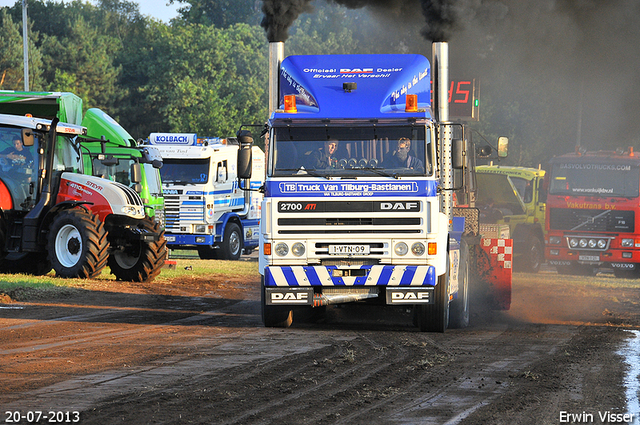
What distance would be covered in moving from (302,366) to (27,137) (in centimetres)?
961

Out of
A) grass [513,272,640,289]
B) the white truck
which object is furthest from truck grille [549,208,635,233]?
the white truck

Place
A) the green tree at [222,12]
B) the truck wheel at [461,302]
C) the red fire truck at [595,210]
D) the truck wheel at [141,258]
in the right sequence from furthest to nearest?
1. the green tree at [222,12]
2. the red fire truck at [595,210]
3. the truck wheel at [141,258]
4. the truck wheel at [461,302]

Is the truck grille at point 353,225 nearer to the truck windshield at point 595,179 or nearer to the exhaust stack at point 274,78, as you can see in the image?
the exhaust stack at point 274,78

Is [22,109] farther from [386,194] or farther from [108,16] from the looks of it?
[108,16]

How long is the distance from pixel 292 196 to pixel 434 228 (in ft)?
5.75

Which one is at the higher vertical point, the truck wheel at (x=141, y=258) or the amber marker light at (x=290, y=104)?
the amber marker light at (x=290, y=104)

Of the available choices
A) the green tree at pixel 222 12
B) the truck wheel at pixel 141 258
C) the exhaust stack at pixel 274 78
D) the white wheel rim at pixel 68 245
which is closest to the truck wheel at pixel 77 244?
the white wheel rim at pixel 68 245

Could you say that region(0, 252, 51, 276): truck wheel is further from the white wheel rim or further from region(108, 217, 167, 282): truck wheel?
the white wheel rim

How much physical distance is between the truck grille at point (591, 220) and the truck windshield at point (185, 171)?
9578 mm

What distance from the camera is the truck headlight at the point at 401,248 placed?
1107cm

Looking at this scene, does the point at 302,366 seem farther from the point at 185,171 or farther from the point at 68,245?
the point at 185,171

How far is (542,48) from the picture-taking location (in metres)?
37.8

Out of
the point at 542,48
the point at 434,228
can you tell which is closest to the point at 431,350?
the point at 434,228

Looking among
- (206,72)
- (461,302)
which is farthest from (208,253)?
(206,72)
